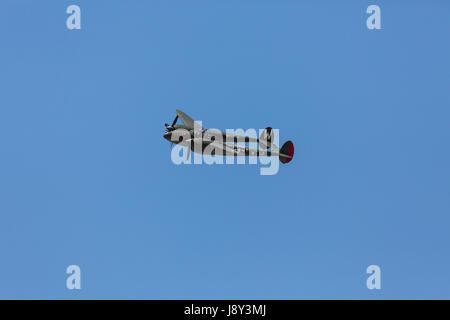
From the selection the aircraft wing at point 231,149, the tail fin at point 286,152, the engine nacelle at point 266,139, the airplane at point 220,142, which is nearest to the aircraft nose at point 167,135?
the airplane at point 220,142

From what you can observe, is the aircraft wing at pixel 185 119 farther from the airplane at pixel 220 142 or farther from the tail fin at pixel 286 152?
the tail fin at pixel 286 152

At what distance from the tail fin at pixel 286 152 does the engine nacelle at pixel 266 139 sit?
3.47 feet

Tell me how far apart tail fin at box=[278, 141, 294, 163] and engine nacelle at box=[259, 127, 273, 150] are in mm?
1058

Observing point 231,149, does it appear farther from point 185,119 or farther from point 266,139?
point 185,119

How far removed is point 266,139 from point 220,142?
4.18 meters

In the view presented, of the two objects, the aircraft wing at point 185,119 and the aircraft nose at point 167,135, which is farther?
the aircraft wing at point 185,119

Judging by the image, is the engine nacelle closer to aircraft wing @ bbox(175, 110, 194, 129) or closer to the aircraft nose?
aircraft wing @ bbox(175, 110, 194, 129)

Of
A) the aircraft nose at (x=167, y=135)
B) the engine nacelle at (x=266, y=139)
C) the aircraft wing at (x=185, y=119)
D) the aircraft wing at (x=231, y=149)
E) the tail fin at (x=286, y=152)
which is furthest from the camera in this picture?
the aircraft wing at (x=185, y=119)

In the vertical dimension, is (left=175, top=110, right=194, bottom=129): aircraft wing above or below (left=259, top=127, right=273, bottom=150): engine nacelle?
above

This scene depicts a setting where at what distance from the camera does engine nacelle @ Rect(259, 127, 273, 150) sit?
4428 centimetres

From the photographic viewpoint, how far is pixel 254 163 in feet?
138

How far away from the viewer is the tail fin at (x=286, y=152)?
44562 mm

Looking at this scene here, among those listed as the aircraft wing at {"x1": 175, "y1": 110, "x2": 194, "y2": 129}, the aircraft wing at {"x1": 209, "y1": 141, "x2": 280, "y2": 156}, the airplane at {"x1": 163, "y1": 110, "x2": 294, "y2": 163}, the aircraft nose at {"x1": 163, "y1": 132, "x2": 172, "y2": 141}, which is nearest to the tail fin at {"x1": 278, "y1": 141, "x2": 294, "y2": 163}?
the airplane at {"x1": 163, "y1": 110, "x2": 294, "y2": 163}
